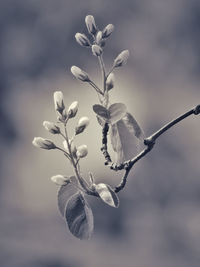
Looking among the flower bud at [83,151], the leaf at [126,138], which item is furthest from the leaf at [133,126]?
the flower bud at [83,151]

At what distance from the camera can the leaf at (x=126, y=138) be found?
1.06 meters

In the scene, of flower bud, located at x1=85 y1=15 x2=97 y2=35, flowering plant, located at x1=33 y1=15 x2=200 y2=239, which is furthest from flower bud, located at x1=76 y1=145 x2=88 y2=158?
flower bud, located at x1=85 y1=15 x2=97 y2=35

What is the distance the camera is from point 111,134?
3.55ft

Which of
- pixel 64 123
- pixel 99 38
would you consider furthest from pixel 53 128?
pixel 99 38

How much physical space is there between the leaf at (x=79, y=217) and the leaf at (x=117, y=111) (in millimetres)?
200

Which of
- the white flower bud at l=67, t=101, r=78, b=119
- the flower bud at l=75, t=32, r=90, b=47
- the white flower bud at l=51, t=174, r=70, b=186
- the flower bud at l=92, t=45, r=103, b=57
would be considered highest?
the flower bud at l=75, t=32, r=90, b=47

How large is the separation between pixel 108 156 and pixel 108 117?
0.16 metres

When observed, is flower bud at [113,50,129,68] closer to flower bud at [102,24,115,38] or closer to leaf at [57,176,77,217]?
flower bud at [102,24,115,38]

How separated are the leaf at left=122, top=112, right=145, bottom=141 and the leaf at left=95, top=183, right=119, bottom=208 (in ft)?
0.48

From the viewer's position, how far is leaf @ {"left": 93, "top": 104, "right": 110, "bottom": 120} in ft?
3.21

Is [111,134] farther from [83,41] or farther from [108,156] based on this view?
[83,41]

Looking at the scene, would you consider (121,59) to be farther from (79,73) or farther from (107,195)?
(107,195)

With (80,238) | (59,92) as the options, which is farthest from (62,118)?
(80,238)

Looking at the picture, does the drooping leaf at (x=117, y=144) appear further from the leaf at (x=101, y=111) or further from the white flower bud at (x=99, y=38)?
the white flower bud at (x=99, y=38)
